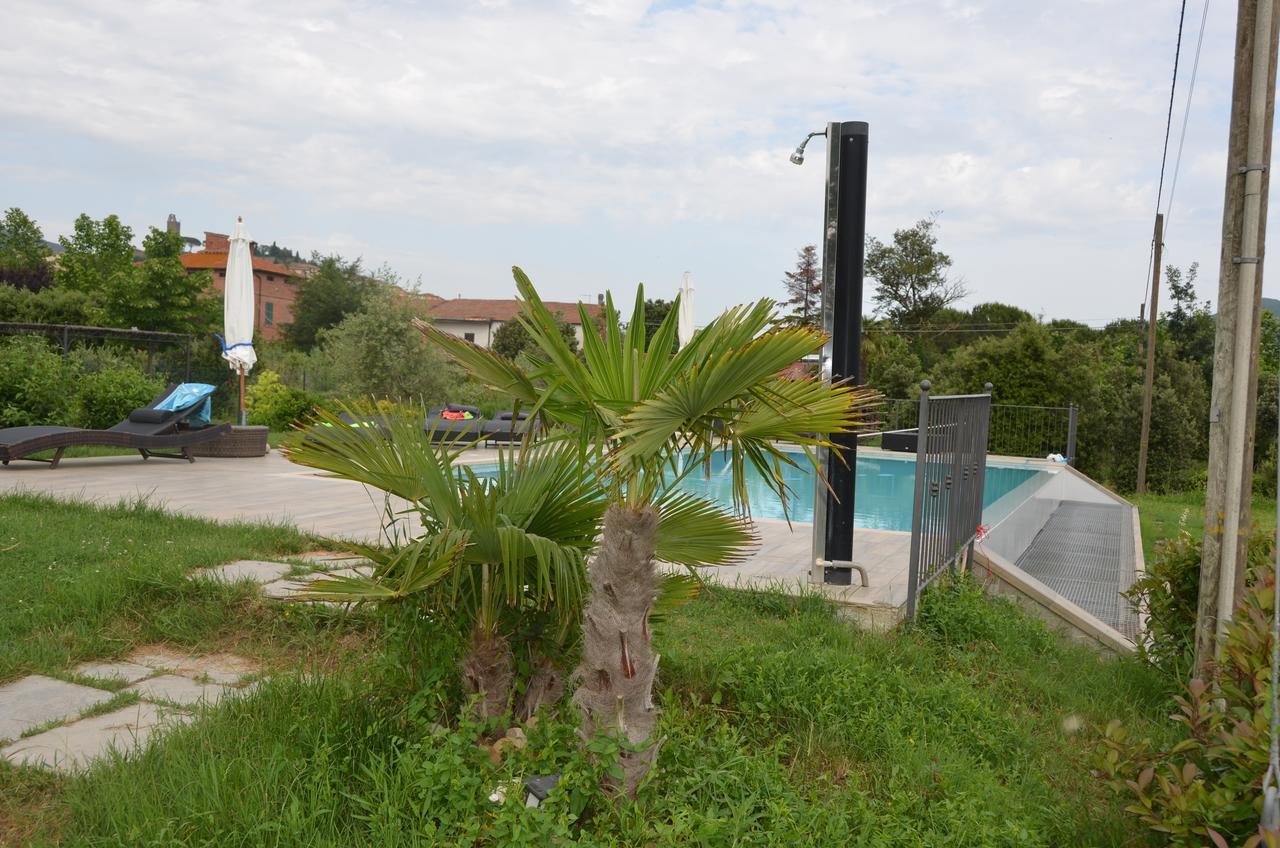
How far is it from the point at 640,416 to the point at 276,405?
15.4 m

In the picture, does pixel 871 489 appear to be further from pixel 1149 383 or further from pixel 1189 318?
pixel 1189 318

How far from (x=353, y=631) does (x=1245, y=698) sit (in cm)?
359

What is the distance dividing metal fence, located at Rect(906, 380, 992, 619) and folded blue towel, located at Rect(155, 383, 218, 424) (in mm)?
9154

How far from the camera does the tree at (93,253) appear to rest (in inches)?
1492

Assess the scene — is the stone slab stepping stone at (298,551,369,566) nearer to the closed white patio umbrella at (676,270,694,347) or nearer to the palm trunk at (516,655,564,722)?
the palm trunk at (516,655,564,722)

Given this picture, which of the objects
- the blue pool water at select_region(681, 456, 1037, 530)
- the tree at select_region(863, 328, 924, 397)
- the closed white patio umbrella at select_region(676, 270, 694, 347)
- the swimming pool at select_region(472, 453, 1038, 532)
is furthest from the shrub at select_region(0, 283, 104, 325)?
the tree at select_region(863, 328, 924, 397)

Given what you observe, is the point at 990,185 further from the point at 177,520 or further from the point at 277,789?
the point at 277,789

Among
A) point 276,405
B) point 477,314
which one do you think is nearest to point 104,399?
point 276,405

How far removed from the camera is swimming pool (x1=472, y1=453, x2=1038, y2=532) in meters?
11.5

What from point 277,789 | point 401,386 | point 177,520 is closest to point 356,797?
point 277,789

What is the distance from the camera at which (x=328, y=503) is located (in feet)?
27.6

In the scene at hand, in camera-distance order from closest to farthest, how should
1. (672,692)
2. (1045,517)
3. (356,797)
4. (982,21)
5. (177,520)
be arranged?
(356,797) < (672,692) < (177,520) < (982,21) < (1045,517)

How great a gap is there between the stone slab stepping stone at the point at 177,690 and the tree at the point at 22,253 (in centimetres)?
3970

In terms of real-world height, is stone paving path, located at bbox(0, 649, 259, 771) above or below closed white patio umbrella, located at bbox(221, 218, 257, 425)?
below
